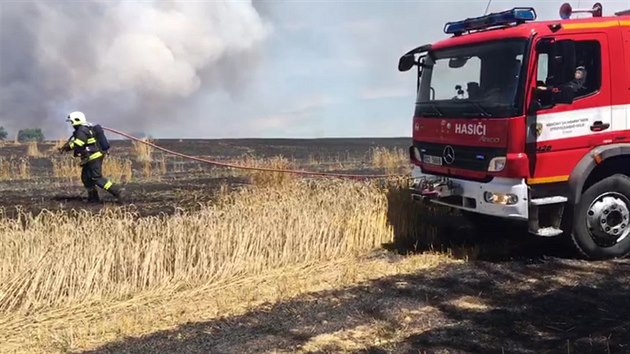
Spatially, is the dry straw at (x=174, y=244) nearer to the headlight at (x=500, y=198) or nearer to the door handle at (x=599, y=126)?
the headlight at (x=500, y=198)

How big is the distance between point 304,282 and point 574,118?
351 centimetres

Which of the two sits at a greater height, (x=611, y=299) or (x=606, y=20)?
(x=606, y=20)

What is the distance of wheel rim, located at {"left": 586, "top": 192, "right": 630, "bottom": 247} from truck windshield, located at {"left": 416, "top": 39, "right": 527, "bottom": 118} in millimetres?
1617

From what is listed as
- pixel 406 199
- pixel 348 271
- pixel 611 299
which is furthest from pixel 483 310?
pixel 406 199

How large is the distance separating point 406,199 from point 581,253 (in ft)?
8.50

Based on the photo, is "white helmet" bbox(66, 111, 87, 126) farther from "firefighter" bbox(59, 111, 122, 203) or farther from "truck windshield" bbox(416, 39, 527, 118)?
"truck windshield" bbox(416, 39, 527, 118)

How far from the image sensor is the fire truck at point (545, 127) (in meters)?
7.09

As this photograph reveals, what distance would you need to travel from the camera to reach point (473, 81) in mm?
7750

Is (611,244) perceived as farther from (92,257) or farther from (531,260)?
(92,257)

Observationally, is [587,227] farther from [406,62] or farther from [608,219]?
[406,62]

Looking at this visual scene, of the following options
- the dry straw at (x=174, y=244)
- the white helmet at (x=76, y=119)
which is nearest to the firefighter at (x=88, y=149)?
the white helmet at (x=76, y=119)

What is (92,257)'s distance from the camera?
6855mm

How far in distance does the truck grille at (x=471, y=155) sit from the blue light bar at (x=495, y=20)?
154 cm

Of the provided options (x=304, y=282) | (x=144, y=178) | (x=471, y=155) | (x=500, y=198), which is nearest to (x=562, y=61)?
(x=471, y=155)
